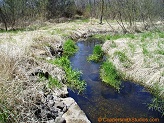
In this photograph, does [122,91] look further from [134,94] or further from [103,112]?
[103,112]

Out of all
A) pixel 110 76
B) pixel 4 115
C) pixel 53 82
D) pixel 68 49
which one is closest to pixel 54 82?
pixel 53 82

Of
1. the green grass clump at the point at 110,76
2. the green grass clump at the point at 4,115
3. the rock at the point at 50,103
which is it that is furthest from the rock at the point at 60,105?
the green grass clump at the point at 110,76

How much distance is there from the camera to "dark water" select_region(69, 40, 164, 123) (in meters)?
6.63

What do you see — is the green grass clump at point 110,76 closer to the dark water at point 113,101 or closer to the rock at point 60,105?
the dark water at point 113,101

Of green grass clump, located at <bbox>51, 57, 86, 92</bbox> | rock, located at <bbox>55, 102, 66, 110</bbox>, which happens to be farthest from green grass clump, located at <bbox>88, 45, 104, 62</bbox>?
rock, located at <bbox>55, 102, 66, 110</bbox>

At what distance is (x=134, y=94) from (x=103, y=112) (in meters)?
1.80

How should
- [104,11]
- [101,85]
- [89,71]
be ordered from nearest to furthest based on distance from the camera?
1. [101,85]
2. [89,71]
3. [104,11]

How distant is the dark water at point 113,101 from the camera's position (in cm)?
663

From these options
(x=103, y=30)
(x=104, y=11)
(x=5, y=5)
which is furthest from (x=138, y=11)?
(x=5, y=5)

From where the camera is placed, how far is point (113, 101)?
7.55 metres

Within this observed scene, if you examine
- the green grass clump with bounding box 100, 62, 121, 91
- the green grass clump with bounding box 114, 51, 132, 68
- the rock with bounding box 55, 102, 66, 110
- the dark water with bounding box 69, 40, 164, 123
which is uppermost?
the green grass clump with bounding box 114, 51, 132, 68

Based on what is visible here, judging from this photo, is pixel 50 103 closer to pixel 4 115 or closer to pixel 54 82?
pixel 4 115

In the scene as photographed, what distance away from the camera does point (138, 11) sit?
2184 cm

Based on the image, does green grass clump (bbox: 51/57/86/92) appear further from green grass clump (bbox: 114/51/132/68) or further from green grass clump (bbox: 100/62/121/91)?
green grass clump (bbox: 114/51/132/68)
